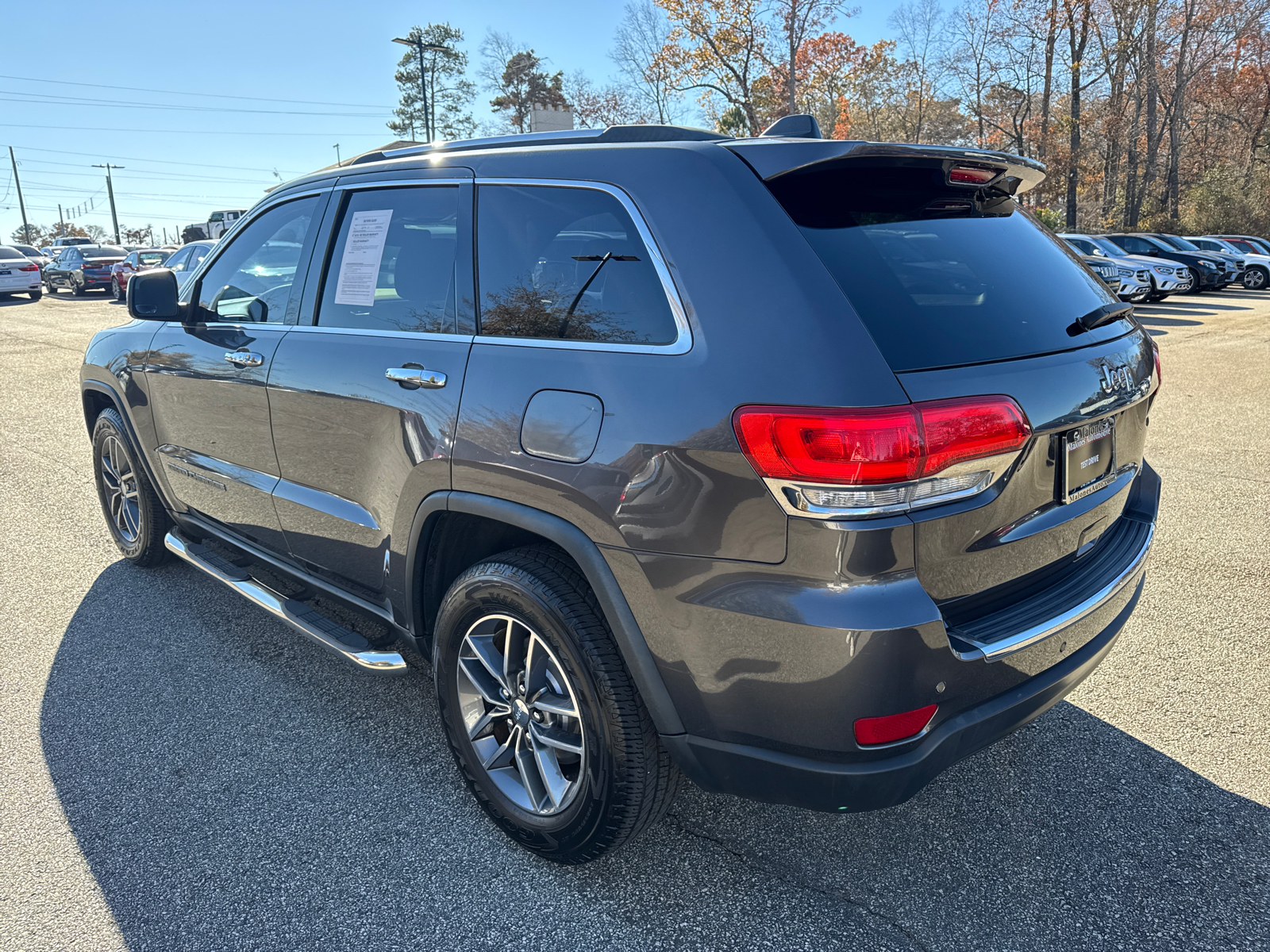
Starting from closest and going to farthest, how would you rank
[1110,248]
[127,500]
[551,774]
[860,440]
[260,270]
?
[860,440] < [551,774] < [260,270] < [127,500] < [1110,248]

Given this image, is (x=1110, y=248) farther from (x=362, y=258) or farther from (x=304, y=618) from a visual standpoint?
(x=304, y=618)

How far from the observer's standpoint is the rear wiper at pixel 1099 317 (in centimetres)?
229

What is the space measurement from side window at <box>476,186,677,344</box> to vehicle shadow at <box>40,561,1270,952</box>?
1.46m

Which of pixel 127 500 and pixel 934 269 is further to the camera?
pixel 127 500

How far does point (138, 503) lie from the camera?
175 inches

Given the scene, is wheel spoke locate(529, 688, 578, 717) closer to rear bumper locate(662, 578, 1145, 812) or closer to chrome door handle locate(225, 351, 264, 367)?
rear bumper locate(662, 578, 1145, 812)

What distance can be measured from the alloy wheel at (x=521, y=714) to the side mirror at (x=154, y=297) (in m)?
2.20

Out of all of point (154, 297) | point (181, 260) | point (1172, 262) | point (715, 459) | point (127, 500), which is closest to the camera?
point (715, 459)

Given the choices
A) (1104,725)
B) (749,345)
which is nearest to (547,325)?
(749,345)

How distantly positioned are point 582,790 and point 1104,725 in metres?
1.92

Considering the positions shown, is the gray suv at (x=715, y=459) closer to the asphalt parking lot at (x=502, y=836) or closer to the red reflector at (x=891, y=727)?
the red reflector at (x=891, y=727)

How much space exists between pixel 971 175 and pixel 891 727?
1.46 meters

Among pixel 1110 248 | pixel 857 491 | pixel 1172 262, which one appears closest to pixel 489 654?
pixel 857 491

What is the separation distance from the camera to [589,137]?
2365 mm
